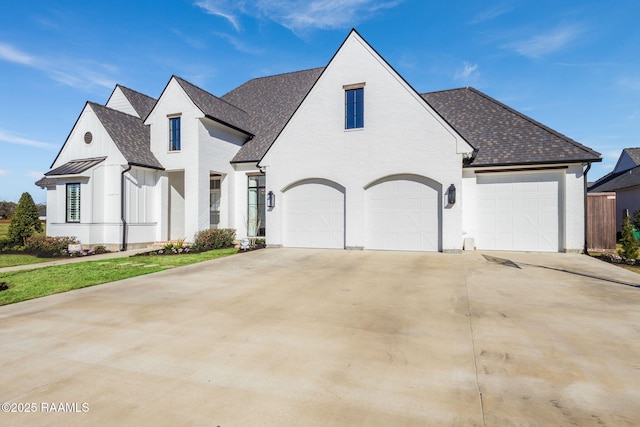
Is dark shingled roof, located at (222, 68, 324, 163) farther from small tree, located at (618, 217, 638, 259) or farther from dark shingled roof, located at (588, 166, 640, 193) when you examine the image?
dark shingled roof, located at (588, 166, 640, 193)

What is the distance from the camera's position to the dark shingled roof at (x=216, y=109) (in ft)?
54.3

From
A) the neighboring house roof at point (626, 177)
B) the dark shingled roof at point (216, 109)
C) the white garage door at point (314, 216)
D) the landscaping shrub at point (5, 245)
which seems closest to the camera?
the white garage door at point (314, 216)

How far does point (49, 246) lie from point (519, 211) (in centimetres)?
2105

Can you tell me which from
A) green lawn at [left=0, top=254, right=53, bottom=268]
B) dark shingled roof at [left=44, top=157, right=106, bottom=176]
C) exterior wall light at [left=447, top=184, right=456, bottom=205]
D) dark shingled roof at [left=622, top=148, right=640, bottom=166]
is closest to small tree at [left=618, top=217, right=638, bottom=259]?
exterior wall light at [left=447, top=184, right=456, bottom=205]

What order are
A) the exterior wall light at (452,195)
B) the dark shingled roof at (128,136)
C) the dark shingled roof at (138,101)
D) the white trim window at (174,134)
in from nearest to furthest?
the exterior wall light at (452,195)
the dark shingled roof at (128,136)
the white trim window at (174,134)
the dark shingled roof at (138,101)

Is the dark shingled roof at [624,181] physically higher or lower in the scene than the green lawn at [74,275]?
higher

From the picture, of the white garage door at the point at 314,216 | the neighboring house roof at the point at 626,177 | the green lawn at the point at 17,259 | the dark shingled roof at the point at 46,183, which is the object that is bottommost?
the green lawn at the point at 17,259

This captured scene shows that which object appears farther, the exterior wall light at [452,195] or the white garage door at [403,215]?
the white garage door at [403,215]

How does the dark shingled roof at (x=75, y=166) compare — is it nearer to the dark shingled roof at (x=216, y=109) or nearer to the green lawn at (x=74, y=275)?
the dark shingled roof at (x=216, y=109)

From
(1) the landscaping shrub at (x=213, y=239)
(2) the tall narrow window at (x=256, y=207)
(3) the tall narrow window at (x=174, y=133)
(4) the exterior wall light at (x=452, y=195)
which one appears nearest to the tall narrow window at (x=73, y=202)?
(3) the tall narrow window at (x=174, y=133)

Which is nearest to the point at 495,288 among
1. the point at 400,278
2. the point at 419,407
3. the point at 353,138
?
the point at 400,278

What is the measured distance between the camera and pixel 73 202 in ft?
52.2

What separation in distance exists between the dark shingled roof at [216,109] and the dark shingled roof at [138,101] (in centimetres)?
403

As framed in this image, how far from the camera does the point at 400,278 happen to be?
8.10 m
